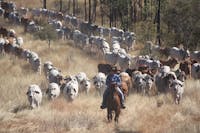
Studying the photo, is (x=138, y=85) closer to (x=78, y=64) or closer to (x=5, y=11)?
(x=78, y=64)

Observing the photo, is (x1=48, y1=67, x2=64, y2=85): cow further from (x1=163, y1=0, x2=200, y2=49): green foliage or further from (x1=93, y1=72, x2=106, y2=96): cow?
(x1=163, y1=0, x2=200, y2=49): green foliage

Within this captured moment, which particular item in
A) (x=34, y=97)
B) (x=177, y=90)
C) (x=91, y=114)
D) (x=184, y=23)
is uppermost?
(x=184, y=23)

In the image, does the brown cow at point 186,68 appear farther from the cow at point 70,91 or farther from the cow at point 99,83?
the cow at point 70,91

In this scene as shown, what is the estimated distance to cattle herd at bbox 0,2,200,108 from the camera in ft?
88.4

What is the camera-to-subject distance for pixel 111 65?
115 ft

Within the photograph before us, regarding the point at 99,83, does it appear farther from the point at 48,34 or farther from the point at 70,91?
the point at 48,34

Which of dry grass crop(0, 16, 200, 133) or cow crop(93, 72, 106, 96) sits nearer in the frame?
dry grass crop(0, 16, 200, 133)

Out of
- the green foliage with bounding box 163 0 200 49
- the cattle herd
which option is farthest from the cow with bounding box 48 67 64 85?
the green foliage with bounding box 163 0 200 49

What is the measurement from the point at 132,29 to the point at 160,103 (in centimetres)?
3424

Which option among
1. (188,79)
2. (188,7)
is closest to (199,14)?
(188,7)

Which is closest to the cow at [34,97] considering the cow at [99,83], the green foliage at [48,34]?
the cow at [99,83]

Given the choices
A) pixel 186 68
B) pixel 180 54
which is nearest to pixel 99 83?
pixel 186 68

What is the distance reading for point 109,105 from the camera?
21.8 m

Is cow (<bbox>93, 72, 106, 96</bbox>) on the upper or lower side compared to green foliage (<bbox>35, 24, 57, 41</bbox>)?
lower
